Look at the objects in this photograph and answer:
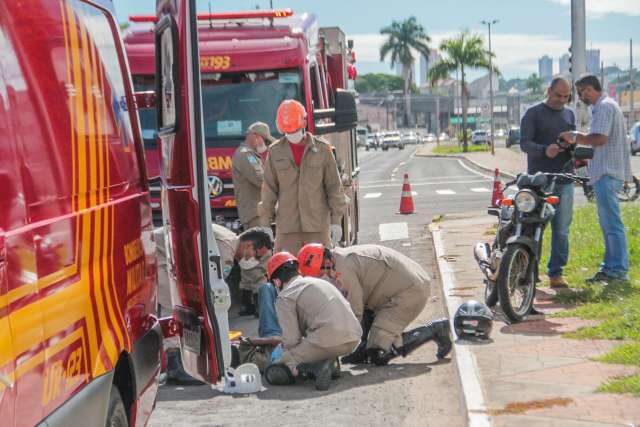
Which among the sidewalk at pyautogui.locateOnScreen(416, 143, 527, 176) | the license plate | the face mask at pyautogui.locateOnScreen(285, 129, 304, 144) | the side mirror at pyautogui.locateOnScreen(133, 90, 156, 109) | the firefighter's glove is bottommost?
the sidewalk at pyautogui.locateOnScreen(416, 143, 527, 176)

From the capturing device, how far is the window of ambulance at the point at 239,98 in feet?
39.0

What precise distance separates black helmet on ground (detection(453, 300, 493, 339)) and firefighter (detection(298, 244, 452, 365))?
0.11 metres

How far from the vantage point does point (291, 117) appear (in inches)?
372

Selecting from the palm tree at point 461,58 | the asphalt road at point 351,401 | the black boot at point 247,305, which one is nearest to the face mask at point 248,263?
the black boot at point 247,305

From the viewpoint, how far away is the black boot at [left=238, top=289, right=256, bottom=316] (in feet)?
35.1

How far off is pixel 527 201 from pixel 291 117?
2055mm

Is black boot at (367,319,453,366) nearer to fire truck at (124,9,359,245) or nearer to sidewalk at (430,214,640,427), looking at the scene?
sidewalk at (430,214,640,427)

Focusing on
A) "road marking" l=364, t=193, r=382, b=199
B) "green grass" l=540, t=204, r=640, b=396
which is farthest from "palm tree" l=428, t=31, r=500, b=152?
"green grass" l=540, t=204, r=640, b=396

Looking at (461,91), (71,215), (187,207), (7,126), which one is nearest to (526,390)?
(187,207)

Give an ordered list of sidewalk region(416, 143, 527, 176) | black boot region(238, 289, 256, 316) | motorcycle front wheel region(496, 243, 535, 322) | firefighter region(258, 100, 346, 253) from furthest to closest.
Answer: sidewalk region(416, 143, 527, 176)
black boot region(238, 289, 256, 316)
firefighter region(258, 100, 346, 253)
motorcycle front wheel region(496, 243, 535, 322)

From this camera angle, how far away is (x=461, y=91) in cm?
7944

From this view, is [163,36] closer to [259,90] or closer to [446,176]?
[259,90]

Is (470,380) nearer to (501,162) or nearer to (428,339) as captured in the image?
(428,339)

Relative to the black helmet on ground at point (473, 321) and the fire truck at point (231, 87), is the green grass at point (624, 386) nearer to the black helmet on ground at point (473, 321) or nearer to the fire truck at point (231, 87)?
the black helmet on ground at point (473, 321)
